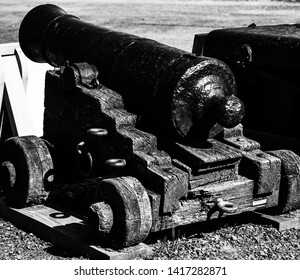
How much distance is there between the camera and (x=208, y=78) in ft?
16.8

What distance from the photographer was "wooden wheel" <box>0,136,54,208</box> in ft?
18.0

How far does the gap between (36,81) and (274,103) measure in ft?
6.55

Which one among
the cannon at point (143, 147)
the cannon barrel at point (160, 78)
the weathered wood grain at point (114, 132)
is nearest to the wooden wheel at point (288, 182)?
the cannon at point (143, 147)

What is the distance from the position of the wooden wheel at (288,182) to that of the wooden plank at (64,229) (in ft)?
3.50

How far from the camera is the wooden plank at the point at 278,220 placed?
18.0ft

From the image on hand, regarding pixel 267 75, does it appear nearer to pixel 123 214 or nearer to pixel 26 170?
pixel 26 170

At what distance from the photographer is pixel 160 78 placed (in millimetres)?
5203

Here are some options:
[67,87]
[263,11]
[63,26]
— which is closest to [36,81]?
[63,26]

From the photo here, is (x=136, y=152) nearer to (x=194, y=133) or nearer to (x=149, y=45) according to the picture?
(x=194, y=133)

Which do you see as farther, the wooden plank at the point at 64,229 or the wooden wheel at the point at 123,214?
the wooden plank at the point at 64,229

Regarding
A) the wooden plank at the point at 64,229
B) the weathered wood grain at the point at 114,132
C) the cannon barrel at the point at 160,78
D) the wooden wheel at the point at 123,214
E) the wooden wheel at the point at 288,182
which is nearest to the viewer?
the wooden wheel at the point at 123,214

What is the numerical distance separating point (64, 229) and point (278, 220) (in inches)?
53.4

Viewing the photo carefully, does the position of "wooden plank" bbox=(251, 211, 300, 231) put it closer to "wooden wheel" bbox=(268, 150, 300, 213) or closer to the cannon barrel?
"wooden wheel" bbox=(268, 150, 300, 213)

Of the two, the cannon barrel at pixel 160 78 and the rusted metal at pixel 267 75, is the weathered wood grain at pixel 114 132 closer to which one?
the cannon barrel at pixel 160 78
